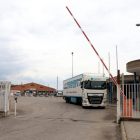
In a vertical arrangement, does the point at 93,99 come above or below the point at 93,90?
below

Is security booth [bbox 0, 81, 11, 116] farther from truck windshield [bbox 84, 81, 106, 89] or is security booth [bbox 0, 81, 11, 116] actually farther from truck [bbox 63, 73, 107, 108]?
truck windshield [bbox 84, 81, 106, 89]

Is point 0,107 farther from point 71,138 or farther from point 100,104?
point 100,104

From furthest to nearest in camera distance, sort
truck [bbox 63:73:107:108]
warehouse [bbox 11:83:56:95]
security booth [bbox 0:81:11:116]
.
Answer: warehouse [bbox 11:83:56:95] < truck [bbox 63:73:107:108] < security booth [bbox 0:81:11:116]

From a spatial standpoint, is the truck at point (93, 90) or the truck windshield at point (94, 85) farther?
the truck windshield at point (94, 85)

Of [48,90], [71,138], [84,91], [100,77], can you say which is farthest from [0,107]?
[48,90]

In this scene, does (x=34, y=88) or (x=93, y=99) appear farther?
(x=34, y=88)

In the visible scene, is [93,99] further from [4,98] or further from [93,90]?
[4,98]

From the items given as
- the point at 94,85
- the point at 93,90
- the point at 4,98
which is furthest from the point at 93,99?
the point at 4,98

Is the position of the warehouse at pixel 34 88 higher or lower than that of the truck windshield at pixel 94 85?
lower

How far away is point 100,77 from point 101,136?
538 inches

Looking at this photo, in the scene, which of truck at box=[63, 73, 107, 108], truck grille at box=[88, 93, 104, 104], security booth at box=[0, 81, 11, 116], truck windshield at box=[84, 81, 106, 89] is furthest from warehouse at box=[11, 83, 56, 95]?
security booth at box=[0, 81, 11, 116]

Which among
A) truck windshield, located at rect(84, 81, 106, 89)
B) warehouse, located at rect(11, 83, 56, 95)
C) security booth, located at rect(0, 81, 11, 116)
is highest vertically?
truck windshield, located at rect(84, 81, 106, 89)

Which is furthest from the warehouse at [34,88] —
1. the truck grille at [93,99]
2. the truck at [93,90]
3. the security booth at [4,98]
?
the security booth at [4,98]

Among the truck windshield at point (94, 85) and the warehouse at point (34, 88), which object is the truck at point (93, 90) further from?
the warehouse at point (34, 88)
